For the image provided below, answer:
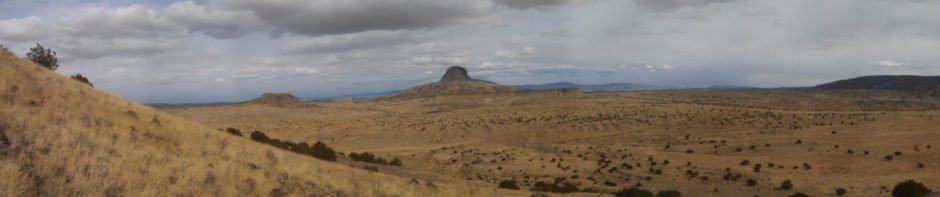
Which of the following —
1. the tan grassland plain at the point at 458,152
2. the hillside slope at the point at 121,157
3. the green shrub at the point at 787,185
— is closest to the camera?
the hillside slope at the point at 121,157

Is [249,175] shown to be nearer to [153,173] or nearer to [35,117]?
[153,173]

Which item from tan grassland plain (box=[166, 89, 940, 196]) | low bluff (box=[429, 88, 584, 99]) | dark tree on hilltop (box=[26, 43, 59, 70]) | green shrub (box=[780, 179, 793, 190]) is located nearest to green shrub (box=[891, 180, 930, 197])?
tan grassland plain (box=[166, 89, 940, 196])

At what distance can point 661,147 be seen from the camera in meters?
50.7

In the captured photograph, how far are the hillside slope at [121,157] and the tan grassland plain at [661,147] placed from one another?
328 inches

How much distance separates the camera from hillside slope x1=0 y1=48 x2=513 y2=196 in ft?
34.8

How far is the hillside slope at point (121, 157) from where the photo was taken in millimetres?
10617

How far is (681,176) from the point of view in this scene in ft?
115

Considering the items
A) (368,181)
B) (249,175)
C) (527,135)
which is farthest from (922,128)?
(249,175)

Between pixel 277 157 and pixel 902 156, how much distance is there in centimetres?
3600

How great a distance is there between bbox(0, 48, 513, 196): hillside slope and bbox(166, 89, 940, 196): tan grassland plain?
8325 mm

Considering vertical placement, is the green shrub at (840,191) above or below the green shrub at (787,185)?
above

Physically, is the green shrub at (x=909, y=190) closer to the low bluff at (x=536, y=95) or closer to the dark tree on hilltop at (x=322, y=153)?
the dark tree on hilltop at (x=322, y=153)

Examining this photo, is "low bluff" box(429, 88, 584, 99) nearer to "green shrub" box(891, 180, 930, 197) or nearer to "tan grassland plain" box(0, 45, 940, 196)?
"tan grassland plain" box(0, 45, 940, 196)

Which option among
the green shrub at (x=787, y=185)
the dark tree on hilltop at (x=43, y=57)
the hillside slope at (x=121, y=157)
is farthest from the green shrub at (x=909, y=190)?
the dark tree on hilltop at (x=43, y=57)
